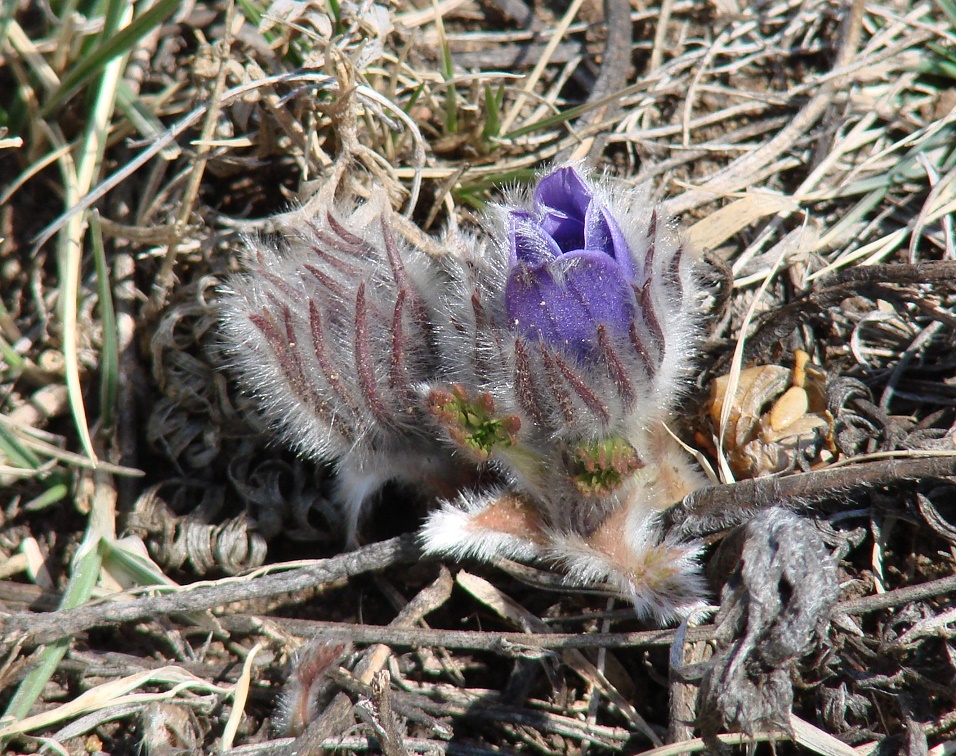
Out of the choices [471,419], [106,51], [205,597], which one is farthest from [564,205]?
[106,51]

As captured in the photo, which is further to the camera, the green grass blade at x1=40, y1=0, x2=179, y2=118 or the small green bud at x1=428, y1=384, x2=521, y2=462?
the green grass blade at x1=40, y1=0, x2=179, y2=118

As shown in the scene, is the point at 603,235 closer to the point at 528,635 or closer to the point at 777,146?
the point at 528,635

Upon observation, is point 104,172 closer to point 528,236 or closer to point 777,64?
point 528,236

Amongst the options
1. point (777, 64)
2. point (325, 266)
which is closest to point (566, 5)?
point (777, 64)

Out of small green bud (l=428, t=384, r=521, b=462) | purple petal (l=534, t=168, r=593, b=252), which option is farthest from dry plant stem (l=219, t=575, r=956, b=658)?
purple petal (l=534, t=168, r=593, b=252)

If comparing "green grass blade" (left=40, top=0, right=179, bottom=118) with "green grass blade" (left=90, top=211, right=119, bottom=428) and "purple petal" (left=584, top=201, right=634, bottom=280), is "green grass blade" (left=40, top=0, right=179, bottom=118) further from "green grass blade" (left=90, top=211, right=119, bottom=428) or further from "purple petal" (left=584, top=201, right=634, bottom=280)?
"purple petal" (left=584, top=201, right=634, bottom=280)
